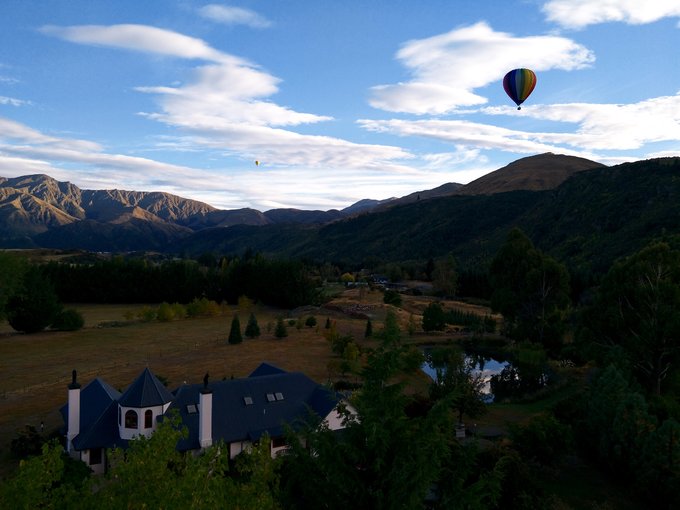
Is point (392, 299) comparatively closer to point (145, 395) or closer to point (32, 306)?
point (32, 306)

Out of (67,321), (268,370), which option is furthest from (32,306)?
(268,370)

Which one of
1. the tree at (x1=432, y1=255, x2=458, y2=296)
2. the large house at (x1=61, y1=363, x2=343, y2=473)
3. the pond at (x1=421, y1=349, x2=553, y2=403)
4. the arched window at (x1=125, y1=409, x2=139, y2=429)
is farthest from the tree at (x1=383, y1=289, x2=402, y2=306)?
the arched window at (x1=125, y1=409, x2=139, y2=429)

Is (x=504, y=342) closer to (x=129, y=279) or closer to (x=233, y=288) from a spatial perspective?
(x=233, y=288)

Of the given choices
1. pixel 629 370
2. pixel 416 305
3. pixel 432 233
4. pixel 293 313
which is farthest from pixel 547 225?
pixel 629 370

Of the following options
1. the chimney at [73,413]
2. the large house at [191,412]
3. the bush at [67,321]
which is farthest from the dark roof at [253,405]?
the bush at [67,321]

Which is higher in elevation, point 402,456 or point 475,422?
point 402,456

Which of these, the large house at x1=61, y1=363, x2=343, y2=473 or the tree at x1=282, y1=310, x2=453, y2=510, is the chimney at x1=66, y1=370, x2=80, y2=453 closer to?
the large house at x1=61, y1=363, x2=343, y2=473
